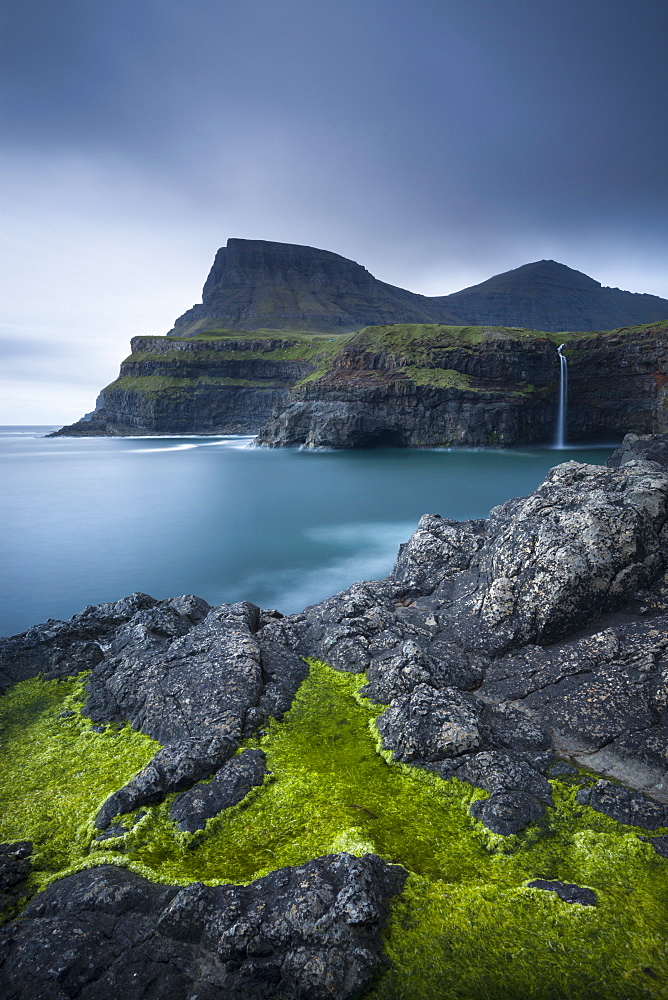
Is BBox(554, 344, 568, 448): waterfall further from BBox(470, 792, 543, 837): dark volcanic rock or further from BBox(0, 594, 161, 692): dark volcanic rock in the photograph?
BBox(470, 792, 543, 837): dark volcanic rock

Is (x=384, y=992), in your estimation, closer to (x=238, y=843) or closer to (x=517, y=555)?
(x=238, y=843)

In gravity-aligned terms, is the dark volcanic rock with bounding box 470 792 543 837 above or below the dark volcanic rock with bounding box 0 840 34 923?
above

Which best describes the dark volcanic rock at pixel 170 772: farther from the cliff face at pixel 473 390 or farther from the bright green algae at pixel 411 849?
the cliff face at pixel 473 390

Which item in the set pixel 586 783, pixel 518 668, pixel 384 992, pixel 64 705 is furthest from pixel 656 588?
pixel 64 705

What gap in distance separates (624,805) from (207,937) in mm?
4076

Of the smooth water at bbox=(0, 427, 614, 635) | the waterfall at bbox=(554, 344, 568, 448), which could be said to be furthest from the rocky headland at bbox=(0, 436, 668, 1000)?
the waterfall at bbox=(554, 344, 568, 448)

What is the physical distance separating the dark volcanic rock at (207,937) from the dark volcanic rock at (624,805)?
232 centimetres

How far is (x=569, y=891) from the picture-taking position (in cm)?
384

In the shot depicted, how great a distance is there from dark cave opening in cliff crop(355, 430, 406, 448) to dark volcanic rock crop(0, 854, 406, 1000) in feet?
213

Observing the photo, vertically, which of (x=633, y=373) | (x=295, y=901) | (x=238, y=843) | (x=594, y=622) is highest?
(x=633, y=373)

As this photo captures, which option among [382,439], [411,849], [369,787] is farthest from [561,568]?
[382,439]

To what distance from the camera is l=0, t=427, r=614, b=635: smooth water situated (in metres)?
16.7

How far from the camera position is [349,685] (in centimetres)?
734

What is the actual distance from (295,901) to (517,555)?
6.03m
